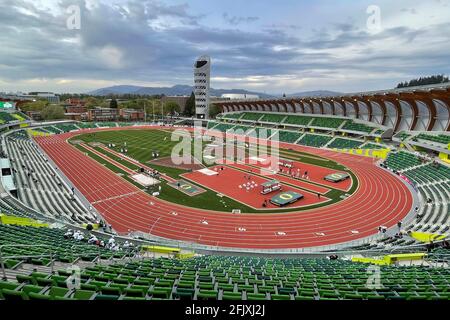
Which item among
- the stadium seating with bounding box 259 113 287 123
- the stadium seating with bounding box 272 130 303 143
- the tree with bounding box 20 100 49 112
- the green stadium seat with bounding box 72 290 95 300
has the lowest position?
the green stadium seat with bounding box 72 290 95 300

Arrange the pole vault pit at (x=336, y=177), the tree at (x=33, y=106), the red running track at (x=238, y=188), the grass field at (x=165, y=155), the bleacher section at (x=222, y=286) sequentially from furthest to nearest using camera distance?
the tree at (x=33, y=106) → the pole vault pit at (x=336, y=177) → the red running track at (x=238, y=188) → the grass field at (x=165, y=155) → the bleacher section at (x=222, y=286)

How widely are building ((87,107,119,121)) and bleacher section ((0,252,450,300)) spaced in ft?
358

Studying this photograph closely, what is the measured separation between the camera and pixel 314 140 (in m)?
62.4

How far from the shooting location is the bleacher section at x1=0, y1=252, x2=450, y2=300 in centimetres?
659

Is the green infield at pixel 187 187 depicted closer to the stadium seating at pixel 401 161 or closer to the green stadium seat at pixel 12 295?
the green stadium seat at pixel 12 295

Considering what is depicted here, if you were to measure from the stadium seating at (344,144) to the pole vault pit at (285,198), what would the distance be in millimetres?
29806

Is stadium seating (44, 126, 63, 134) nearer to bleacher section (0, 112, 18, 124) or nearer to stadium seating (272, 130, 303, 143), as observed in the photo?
bleacher section (0, 112, 18, 124)

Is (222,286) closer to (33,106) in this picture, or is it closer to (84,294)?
(84,294)

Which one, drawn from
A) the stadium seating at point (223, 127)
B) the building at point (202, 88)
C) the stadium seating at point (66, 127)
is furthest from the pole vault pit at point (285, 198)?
the building at point (202, 88)

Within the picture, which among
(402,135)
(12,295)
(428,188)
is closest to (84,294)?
(12,295)

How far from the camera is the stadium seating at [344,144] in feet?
181

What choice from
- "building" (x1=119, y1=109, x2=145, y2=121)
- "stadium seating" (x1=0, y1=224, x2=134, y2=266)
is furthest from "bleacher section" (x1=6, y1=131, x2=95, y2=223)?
"building" (x1=119, y1=109, x2=145, y2=121)

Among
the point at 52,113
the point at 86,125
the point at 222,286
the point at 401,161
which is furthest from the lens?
the point at 52,113

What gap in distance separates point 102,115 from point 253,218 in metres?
102
